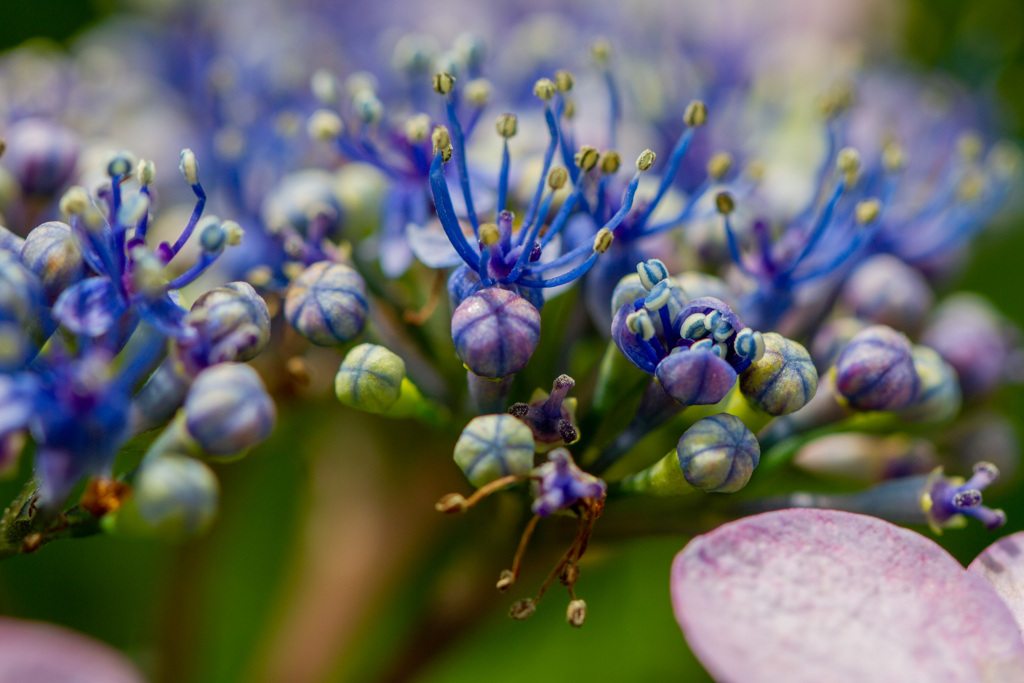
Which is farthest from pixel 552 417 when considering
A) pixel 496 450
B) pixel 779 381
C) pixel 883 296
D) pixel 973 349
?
pixel 973 349

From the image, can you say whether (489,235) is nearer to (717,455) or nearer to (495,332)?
(495,332)

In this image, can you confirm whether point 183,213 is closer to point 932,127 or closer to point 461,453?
point 461,453

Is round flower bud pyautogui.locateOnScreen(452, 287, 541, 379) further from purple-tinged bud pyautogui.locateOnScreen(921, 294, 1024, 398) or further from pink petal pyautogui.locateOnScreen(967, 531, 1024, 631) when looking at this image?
purple-tinged bud pyautogui.locateOnScreen(921, 294, 1024, 398)

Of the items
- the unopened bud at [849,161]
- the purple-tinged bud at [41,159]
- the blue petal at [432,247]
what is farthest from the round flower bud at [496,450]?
the purple-tinged bud at [41,159]

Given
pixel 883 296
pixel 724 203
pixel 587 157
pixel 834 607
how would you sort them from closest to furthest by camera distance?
pixel 834 607, pixel 587 157, pixel 724 203, pixel 883 296

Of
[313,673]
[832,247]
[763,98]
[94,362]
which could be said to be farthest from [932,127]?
[94,362]
